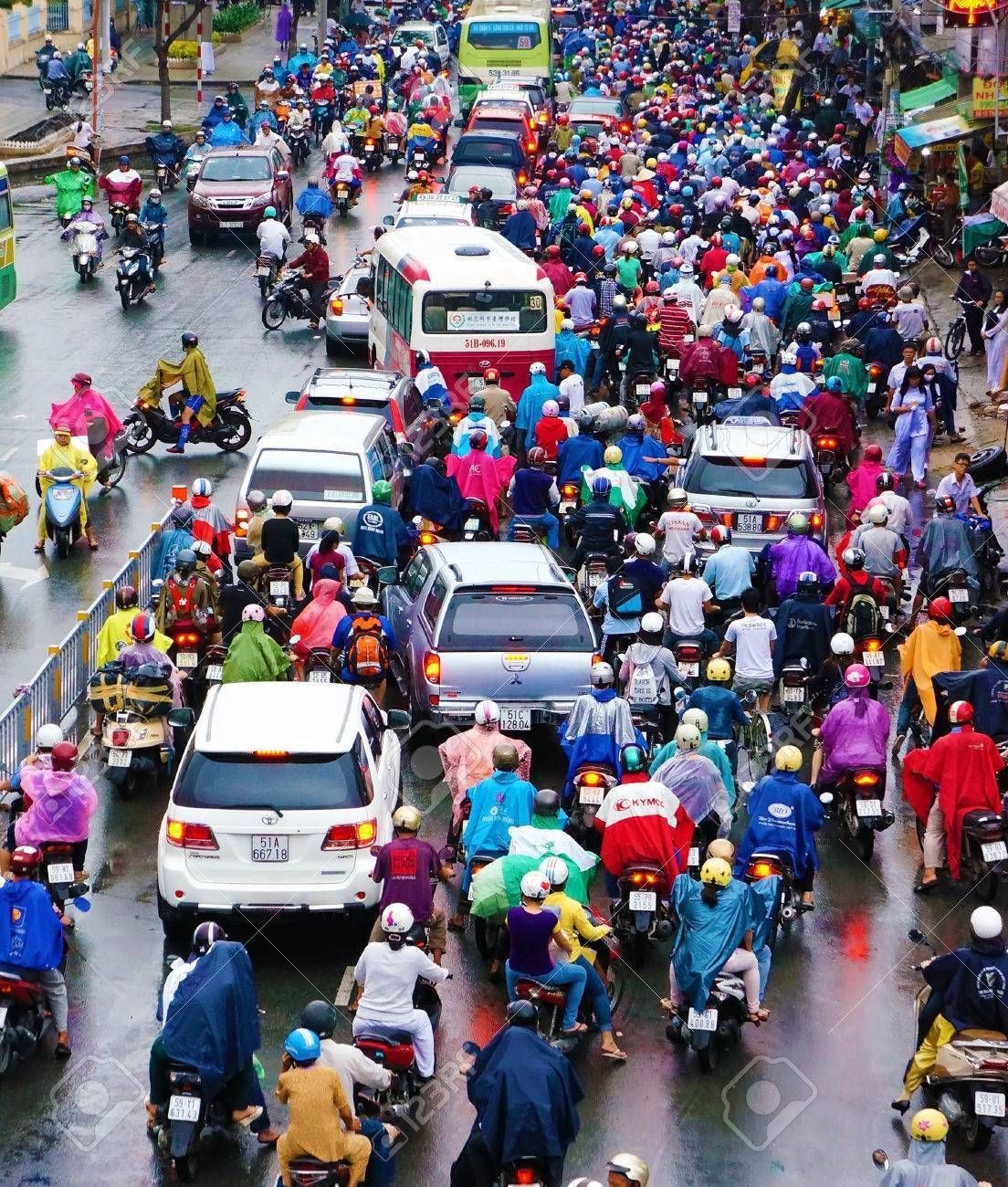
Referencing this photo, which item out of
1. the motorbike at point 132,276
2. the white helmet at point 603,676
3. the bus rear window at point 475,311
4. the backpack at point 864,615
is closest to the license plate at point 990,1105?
the white helmet at point 603,676

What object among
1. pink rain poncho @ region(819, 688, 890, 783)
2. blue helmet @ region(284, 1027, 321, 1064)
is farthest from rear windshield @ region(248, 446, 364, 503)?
blue helmet @ region(284, 1027, 321, 1064)

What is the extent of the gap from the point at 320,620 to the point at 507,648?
1.75 meters

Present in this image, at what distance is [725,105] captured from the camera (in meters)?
52.4

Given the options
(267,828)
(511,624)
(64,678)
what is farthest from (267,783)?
(64,678)

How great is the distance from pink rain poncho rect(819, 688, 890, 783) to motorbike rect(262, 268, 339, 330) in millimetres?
18867

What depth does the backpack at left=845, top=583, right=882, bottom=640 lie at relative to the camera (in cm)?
1809

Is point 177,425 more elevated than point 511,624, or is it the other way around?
point 511,624

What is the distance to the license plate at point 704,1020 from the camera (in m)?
12.2

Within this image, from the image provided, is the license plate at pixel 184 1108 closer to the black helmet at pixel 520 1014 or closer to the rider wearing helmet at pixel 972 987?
the black helmet at pixel 520 1014

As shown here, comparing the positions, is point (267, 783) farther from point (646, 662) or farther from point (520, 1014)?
point (646, 662)

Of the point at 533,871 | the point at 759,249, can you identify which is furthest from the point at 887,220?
the point at 533,871

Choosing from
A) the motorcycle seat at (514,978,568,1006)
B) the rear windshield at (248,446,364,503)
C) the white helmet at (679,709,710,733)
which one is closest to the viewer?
the motorcycle seat at (514,978,568,1006)

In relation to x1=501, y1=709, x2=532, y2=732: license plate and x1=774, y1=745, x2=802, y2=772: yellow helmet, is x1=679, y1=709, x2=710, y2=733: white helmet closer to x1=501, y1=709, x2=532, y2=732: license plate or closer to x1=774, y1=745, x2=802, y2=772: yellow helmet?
x1=774, y1=745, x2=802, y2=772: yellow helmet

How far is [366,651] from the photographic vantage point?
669 inches
